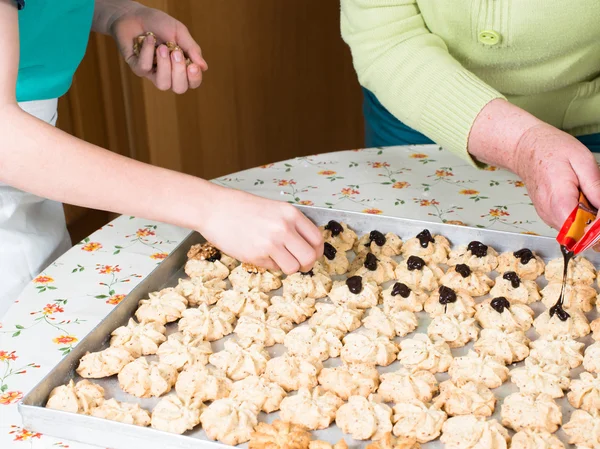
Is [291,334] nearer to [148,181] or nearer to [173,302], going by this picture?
[173,302]

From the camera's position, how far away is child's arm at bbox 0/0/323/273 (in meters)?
1.05

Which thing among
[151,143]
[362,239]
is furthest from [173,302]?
[151,143]

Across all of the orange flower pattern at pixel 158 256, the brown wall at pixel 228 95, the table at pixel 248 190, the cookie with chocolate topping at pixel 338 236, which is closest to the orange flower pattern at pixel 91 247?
the table at pixel 248 190

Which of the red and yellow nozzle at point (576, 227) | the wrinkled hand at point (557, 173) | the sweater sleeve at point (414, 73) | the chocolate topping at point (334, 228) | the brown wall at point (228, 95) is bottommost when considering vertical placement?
the brown wall at point (228, 95)

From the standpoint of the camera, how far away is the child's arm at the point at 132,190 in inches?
41.4

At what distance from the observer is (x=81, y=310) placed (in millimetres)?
1354

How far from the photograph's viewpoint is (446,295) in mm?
1343

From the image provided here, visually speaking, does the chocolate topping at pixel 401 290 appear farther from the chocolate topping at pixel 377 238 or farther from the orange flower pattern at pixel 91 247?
the orange flower pattern at pixel 91 247

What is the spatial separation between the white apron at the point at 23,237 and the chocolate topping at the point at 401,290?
73 cm

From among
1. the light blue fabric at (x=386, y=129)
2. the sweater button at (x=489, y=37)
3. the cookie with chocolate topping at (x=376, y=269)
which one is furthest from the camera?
the light blue fabric at (x=386, y=129)

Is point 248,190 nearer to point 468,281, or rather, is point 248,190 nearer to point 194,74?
point 194,74

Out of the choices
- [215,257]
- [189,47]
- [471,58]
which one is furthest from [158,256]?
[471,58]

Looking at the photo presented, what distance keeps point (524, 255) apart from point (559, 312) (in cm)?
17

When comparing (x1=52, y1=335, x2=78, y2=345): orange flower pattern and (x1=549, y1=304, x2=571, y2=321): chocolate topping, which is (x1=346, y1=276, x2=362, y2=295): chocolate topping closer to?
(x1=549, y1=304, x2=571, y2=321): chocolate topping
